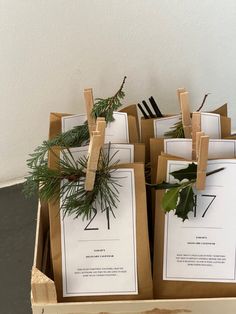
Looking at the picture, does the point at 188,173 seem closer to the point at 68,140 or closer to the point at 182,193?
the point at 182,193

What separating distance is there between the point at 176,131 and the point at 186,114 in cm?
5

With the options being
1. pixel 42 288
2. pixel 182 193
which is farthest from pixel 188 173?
pixel 42 288

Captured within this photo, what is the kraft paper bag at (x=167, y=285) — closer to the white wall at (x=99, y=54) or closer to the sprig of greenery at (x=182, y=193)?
the sprig of greenery at (x=182, y=193)

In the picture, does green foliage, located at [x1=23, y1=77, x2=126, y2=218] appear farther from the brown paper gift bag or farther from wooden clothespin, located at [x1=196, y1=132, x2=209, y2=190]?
wooden clothespin, located at [x1=196, y1=132, x2=209, y2=190]

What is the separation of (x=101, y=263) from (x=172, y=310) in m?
0.13

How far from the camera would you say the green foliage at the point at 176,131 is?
799 millimetres

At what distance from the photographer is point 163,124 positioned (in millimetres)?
814

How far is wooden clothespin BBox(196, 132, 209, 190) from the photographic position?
0.65 metres

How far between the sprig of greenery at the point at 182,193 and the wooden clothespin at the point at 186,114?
0.10m

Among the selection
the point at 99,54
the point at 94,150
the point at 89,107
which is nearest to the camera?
the point at 94,150

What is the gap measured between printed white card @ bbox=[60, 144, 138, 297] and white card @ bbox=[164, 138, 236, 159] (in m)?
0.09

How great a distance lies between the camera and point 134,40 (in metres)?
0.95

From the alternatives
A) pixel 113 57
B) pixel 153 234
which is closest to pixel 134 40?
pixel 113 57

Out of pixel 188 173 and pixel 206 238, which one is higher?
pixel 188 173
